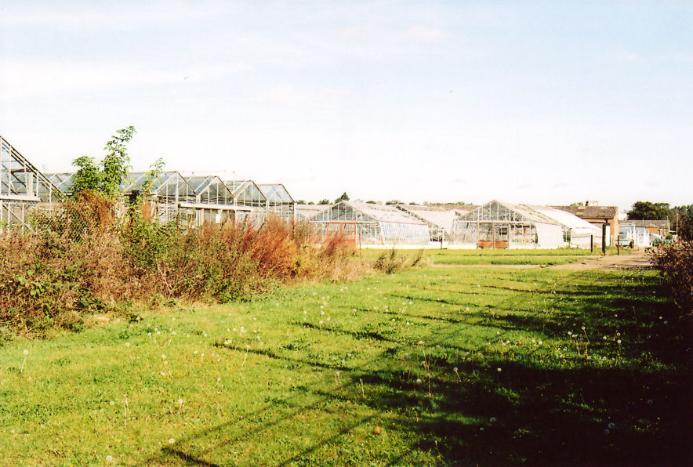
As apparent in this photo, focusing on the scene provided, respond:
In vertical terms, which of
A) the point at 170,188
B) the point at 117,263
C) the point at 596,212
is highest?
the point at 596,212

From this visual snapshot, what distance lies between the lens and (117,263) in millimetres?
11141

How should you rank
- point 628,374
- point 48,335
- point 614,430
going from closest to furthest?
point 614,430
point 628,374
point 48,335

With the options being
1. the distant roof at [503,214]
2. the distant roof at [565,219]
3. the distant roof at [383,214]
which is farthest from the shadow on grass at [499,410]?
the distant roof at [565,219]

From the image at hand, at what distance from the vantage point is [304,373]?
21.8ft

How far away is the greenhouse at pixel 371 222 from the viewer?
169 ft

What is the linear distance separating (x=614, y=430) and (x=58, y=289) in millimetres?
8431

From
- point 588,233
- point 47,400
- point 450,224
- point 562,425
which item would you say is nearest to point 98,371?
point 47,400

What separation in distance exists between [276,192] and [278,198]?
432 millimetres

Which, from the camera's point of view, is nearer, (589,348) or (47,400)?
(47,400)

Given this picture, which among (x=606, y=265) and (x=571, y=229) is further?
(x=571, y=229)

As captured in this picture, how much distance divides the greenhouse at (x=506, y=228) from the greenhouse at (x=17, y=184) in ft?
128

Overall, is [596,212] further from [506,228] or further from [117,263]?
[117,263]

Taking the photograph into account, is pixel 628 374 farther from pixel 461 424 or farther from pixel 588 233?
pixel 588 233

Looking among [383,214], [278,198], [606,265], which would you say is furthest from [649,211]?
[606,265]
